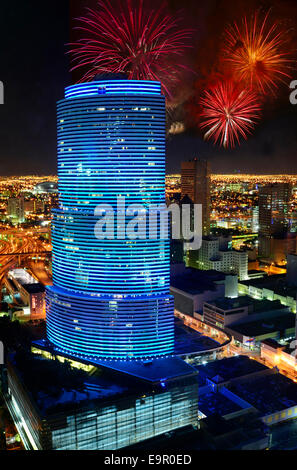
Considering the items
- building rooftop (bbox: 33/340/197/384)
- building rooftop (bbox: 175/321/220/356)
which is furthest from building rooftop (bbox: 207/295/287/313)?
building rooftop (bbox: 33/340/197/384)

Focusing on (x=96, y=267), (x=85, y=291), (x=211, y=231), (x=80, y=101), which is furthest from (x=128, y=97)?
(x=211, y=231)

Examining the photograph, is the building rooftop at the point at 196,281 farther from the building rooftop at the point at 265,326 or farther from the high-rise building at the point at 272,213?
the high-rise building at the point at 272,213

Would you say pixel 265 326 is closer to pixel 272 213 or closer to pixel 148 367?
pixel 148 367

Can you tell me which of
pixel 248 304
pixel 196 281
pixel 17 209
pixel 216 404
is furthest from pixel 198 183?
pixel 216 404

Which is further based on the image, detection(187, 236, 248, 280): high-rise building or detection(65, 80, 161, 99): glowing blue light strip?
detection(187, 236, 248, 280): high-rise building

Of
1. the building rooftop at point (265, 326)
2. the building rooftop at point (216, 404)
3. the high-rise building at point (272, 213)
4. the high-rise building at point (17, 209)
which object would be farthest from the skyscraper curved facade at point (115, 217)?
→ the high-rise building at point (17, 209)

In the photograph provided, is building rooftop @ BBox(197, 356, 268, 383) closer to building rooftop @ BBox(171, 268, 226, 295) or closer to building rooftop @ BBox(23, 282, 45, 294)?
building rooftop @ BBox(171, 268, 226, 295)
